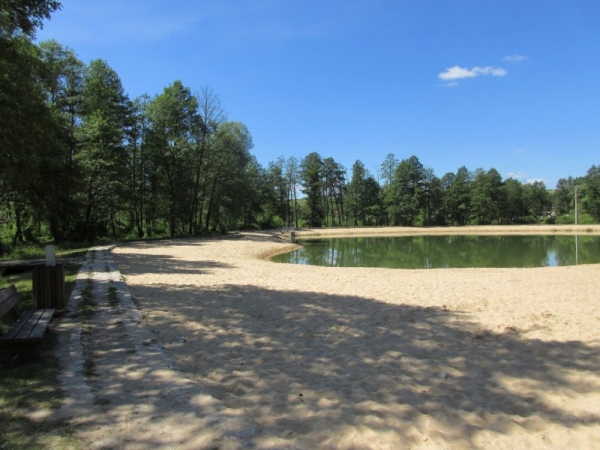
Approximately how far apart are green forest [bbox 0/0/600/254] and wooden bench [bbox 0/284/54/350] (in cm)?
810

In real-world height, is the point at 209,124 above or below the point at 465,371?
above

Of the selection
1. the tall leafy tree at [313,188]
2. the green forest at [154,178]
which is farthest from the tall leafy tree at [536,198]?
the tall leafy tree at [313,188]

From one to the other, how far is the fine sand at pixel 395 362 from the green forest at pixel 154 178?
31.1 ft

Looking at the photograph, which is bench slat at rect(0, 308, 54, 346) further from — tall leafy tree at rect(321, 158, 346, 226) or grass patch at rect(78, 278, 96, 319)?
tall leafy tree at rect(321, 158, 346, 226)

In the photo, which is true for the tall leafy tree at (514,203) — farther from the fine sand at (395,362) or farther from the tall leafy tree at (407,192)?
the fine sand at (395,362)

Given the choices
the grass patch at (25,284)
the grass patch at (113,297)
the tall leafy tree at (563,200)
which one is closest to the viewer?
the grass patch at (25,284)

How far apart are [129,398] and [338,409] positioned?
173 centimetres

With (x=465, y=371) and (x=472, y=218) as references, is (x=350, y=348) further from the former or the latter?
(x=472, y=218)

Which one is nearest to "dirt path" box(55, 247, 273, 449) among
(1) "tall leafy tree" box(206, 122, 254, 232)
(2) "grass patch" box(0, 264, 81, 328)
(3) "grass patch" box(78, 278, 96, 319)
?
(3) "grass patch" box(78, 278, 96, 319)

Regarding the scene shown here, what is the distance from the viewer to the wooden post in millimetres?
5617

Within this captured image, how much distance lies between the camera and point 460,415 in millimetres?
3084

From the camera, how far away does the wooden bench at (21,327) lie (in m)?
3.73

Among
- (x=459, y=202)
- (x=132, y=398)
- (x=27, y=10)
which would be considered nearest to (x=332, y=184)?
(x=459, y=202)

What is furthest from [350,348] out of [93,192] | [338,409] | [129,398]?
[93,192]
